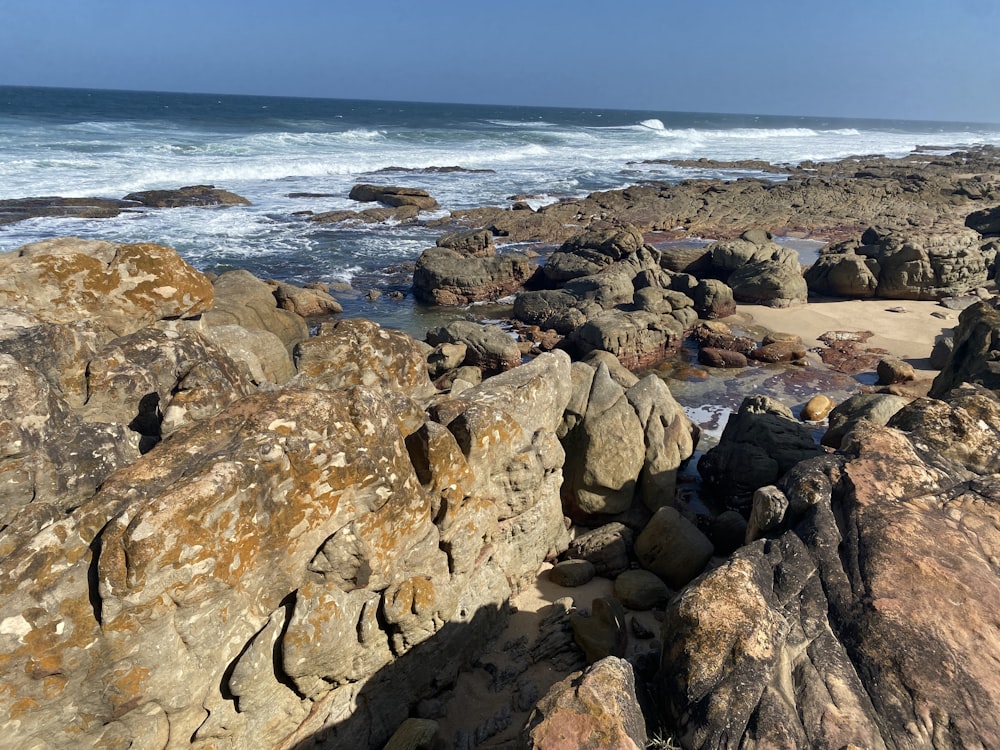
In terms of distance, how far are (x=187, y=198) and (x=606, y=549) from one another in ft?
95.0

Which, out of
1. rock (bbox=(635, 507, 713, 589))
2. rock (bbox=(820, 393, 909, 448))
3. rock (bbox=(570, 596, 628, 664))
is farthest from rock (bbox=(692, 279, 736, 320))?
rock (bbox=(570, 596, 628, 664))

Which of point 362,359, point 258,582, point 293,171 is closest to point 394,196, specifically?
point 293,171

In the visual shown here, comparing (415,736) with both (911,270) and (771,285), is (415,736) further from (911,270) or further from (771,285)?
(911,270)

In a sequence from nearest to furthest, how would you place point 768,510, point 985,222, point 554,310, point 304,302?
1. point 768,510
2. point 304,302
3. point 554,310
4. point 985,222

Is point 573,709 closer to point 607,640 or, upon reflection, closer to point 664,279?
point 607,640

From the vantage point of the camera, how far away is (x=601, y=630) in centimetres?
523

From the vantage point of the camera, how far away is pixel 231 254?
69.4ft

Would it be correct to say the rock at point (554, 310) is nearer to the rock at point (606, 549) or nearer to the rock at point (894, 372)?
the rock at point (894, 372)

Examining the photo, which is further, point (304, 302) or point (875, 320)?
point (875, 320)

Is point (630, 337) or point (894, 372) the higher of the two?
point (630, 337)

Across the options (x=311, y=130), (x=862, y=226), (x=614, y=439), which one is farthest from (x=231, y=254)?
(x=311, y=130)

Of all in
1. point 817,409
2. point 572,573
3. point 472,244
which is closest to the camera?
point 572,573

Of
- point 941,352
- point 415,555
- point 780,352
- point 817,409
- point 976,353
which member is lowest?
point 817,409

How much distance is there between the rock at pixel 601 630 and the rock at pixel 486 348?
7437 millimetres
